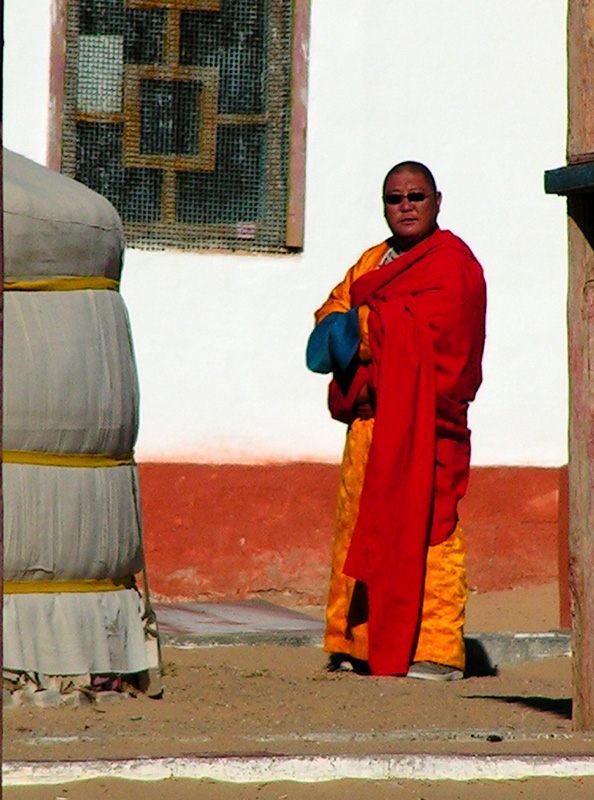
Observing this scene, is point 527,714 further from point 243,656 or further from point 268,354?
point 268,354

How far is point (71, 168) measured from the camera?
8.12 m

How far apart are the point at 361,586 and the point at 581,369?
1878 mm

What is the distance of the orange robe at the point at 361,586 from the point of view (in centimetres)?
605

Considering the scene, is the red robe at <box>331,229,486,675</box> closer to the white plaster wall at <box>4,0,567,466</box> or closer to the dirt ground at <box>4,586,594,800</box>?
the dirt ground at <box>4,586,594,800</box>

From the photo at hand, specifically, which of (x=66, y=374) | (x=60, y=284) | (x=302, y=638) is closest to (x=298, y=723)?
(x=66, y=374)

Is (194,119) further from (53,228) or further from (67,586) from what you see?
(67,586)

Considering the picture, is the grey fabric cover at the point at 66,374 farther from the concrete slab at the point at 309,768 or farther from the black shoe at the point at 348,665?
the black shoe at the point at 348,665

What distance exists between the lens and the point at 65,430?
491 centimetres

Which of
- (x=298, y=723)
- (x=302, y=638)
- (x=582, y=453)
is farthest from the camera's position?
(x=302, y=638)

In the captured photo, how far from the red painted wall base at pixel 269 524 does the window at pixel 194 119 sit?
104cm

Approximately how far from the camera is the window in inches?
321

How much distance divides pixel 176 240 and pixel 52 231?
3.32 meters

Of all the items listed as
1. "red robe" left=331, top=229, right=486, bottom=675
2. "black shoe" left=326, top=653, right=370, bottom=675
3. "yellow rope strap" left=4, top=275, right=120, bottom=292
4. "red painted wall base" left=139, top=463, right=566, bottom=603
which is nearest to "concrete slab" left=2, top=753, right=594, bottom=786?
"yellow rope strap" left=4, top=275, right=120, bottom=292

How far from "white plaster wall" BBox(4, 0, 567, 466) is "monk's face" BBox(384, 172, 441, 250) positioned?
2028mm
